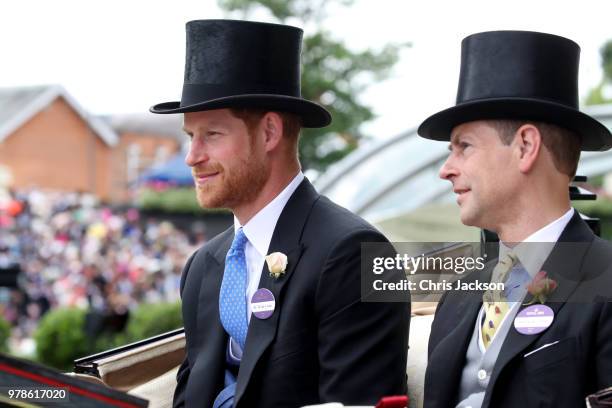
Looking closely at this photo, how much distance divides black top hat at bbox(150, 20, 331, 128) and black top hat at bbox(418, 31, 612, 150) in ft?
2.07

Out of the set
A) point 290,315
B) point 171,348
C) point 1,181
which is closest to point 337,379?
point 290,315

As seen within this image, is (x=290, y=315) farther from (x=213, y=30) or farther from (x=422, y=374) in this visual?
(x=213, y=30)

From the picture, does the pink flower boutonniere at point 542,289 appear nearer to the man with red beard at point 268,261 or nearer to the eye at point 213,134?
the man with red beard at point 268,261

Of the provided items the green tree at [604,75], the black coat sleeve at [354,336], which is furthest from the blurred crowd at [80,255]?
the green tree at [604,75]

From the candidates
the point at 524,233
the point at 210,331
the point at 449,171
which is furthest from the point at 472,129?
the point at 210,331

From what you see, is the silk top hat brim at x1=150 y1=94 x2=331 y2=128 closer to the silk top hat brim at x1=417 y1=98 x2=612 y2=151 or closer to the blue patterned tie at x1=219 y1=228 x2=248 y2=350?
the blue patterned tie at x1=219 y1=228 x2=248 y2=350

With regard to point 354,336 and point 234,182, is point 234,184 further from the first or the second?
point 354,336

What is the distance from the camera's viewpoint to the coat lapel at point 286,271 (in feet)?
8.73

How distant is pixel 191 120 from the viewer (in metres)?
2.87

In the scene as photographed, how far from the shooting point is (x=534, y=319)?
2.23 metres

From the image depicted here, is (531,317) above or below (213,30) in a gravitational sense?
below

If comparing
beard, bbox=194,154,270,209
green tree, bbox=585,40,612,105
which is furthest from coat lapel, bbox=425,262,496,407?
green tree, bbox=585,40,612,105

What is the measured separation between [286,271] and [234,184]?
0.33m

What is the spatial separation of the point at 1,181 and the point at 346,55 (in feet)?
47.2
